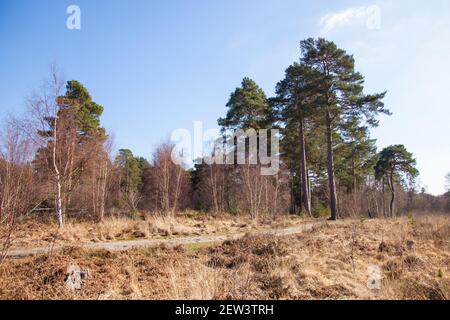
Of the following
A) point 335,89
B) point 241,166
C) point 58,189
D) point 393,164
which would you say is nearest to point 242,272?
point 58,189

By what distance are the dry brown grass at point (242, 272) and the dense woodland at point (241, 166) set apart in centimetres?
147

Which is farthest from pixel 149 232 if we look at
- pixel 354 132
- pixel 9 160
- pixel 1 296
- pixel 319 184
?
pixel 319 184

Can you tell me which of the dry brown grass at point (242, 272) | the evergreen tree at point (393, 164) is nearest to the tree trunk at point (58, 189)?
the dry brown grass at point (242, 272)

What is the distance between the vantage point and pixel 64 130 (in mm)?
15734

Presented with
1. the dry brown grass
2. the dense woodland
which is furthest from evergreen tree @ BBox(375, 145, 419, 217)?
the dry brown grass

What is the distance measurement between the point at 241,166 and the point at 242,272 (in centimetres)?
2302

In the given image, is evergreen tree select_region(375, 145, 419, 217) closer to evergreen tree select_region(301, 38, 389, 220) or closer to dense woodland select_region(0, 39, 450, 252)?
dense woodland select_region(0, 39, 450, 252)

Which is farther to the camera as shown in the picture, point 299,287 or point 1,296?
point 299,287

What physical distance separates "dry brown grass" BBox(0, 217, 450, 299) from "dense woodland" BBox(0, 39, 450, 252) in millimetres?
1474

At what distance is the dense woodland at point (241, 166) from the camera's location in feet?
48.1

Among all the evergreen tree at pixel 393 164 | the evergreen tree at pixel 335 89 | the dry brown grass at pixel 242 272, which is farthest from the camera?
the evergreen tree at pixel 393 164

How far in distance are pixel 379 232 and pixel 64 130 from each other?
16296 mm

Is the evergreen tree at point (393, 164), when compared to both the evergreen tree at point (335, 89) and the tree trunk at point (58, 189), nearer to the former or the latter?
the evergreen tree at point (335, 89)
